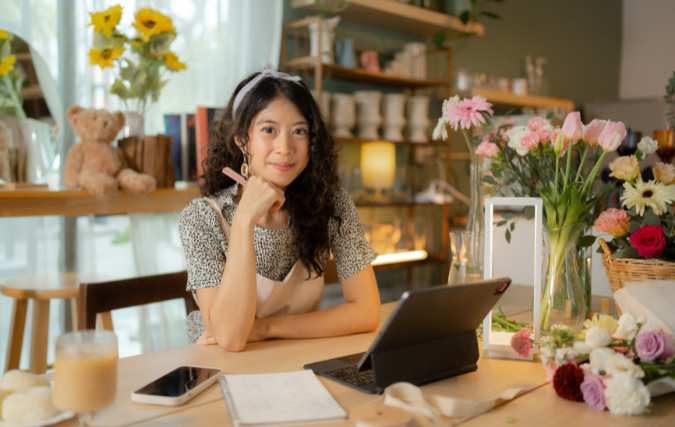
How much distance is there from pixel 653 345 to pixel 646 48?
18.0 ft

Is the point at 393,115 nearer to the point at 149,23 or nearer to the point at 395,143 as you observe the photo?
the point at 395,143

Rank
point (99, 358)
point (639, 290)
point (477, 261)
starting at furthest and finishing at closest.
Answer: point (477, 261) < point (639, 290) < point (99, 358)

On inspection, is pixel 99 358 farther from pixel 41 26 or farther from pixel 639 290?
pixel 41 26

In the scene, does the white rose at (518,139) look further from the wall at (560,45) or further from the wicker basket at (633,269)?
the wall at (560,45)

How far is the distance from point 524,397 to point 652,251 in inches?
17.9

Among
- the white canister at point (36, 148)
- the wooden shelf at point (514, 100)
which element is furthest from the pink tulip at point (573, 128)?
the wooden shelf at point (514, 100)

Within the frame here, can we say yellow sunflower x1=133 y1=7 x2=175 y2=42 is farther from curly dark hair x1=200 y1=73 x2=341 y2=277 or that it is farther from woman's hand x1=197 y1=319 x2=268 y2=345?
woman's hand x1=197 y1=319 x2=268 y2=345

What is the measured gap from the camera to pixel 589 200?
115 centimetres

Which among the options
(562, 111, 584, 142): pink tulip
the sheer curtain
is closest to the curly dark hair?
(562, 111, 584, 142): pink tulip

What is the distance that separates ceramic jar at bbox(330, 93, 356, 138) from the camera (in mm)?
3012

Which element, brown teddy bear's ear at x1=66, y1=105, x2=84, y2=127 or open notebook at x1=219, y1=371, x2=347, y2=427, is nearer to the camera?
open notebook at x1=219, y1=371, x2=347, y2=427

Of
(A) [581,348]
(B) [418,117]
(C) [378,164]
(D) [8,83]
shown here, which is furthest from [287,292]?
(B) [418,117]

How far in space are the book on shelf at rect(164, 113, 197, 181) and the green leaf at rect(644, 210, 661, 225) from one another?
1675mm

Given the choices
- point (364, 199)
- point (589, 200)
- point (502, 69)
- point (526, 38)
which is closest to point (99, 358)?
point (589, 200)
